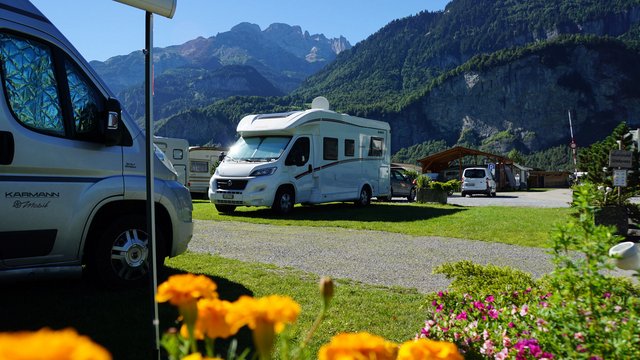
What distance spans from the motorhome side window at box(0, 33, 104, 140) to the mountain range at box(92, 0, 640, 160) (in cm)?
11831

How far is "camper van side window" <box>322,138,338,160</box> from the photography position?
13703 millimetres

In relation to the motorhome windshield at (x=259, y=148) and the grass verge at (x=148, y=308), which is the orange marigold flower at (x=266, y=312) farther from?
the motorhome windshield at (x=259, y=148)

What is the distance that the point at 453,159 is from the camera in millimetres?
46656

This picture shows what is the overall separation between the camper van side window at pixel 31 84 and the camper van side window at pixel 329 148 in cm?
994

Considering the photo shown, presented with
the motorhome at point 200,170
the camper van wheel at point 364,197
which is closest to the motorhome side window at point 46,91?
the camper van wheel at point 364,197

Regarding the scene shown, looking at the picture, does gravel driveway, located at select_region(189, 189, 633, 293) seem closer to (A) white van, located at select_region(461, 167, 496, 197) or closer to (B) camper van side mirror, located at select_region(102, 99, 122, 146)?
(B) camper van side mirror, located at select_region(102, 99, 122, 146)

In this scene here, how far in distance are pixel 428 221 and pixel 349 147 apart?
426 cm

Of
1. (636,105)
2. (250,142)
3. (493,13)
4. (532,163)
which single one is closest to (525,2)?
(493,13)

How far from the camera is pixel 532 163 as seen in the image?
11019 centimetres

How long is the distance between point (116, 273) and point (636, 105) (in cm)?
13525

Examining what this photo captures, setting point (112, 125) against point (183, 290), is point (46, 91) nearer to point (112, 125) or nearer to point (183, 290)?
point (112, 125)

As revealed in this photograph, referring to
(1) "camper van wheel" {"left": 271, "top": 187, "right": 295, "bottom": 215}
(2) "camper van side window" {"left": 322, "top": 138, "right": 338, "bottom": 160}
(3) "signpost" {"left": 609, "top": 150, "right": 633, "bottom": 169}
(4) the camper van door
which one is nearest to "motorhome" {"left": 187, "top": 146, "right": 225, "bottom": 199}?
(2) "camper van side window" {"left": 322, "top": 138, "right": 338, "bottom": 160}

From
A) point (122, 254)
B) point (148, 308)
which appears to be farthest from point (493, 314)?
point (122, 254)

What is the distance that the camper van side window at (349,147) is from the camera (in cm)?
1464
